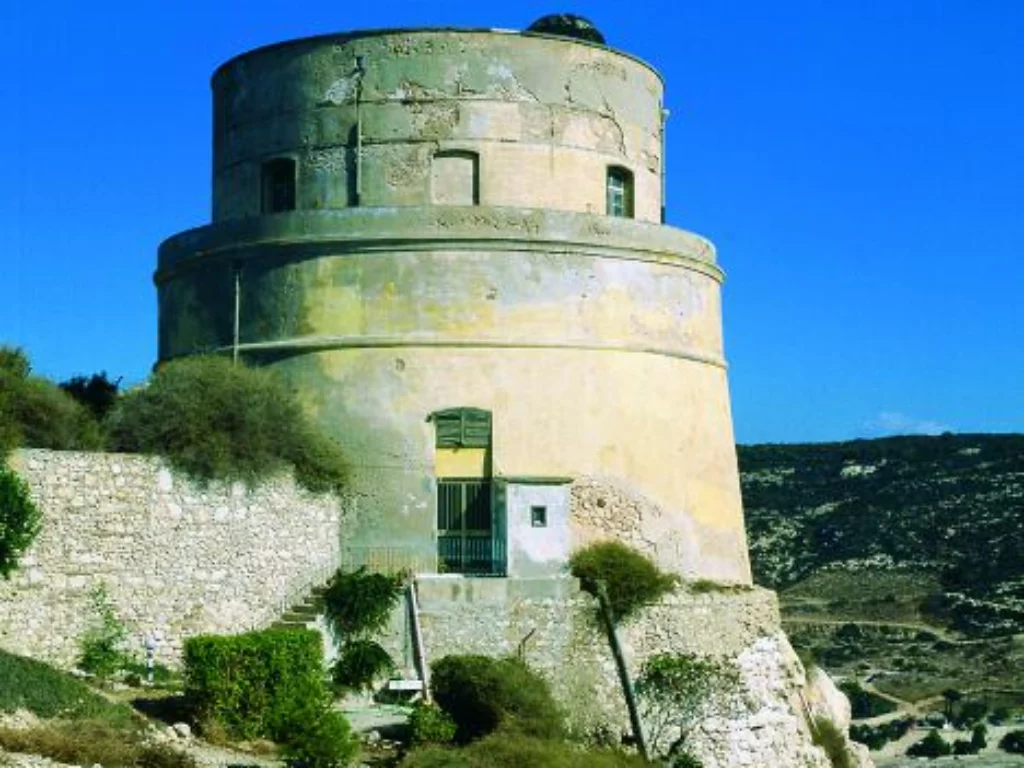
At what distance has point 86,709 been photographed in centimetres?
1872

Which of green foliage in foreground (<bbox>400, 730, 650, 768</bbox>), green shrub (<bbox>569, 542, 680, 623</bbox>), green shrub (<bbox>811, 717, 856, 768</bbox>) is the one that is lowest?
green shrub (<bbox>811, 717, 856, 768</bbox>)

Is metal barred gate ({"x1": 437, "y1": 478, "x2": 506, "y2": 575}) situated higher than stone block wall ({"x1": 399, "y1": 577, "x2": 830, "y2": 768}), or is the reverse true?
metal barred gate ({"x1": 437, "y1": 478, "x2": 506, "y2": 575})

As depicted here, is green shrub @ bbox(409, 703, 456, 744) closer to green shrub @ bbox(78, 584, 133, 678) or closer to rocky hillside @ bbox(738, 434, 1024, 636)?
green shrub @ bbox(78, 584, 133, 678)

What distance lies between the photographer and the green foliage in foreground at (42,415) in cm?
2283

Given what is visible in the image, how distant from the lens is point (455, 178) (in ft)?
88.9

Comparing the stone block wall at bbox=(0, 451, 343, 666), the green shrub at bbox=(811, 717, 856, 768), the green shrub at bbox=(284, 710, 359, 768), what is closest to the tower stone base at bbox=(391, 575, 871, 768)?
the green shrub at bbox=(811, 717, 856, 768)

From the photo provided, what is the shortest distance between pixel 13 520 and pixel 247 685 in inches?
135

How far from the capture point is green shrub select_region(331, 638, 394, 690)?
77.5ft

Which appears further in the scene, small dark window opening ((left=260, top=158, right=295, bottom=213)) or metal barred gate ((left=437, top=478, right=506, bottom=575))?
small dark window opening ((left=260, top=158, right=295, bottom=213))

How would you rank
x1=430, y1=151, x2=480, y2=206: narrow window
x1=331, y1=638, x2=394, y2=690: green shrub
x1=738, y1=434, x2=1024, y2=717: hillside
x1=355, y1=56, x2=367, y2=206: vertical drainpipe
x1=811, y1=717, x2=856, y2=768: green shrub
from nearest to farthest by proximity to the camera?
x1=331, y1=638, x2=394, y2=690: green shrub → x1=430, y1=151, x2=480, y2=206: narrow window → x1=355, y1=56, x2=367, y2=206: vertical drainpipe → x1=811, y1=717, x2=856, y2=768: green shrub → x1=738, y1=434, x2=1024, y2=717: hillside

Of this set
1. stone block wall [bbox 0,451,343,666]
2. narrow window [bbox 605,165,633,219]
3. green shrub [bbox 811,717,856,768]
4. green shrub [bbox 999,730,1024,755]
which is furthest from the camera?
green shrub [bbox 999,730,1024,755]

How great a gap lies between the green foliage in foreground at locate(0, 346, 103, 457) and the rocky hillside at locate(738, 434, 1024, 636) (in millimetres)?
50577

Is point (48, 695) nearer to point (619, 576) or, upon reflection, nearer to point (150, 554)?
point (150, 554)

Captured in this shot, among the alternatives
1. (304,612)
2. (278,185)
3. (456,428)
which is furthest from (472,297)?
(304,612)
